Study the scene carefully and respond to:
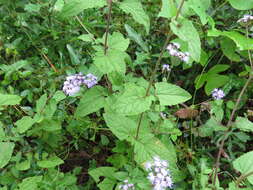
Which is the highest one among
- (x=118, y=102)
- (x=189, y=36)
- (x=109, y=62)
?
(x=189, y=36)

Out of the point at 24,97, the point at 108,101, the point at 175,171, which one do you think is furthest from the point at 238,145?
the point at 24,97

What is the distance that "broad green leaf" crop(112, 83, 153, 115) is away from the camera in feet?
5.18

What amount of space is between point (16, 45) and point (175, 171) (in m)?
1.65

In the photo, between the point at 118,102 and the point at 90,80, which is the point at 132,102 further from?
the point at 90,80

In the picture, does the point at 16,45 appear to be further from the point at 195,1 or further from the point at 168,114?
the point at 195,1

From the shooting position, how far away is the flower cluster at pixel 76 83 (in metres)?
1.94

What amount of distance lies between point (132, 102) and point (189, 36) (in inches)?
18.0

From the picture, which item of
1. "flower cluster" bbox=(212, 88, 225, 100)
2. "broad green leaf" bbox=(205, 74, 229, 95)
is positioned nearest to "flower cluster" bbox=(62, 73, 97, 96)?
"flower cluster" bbox=(212, 88, 225, 100)

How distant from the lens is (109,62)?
1.66m

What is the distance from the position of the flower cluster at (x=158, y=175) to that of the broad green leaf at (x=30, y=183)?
2.38 feet

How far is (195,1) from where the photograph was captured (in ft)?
4.94

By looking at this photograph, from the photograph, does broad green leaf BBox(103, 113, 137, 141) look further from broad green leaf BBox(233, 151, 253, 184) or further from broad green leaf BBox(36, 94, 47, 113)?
broad green leaf BBox(233, 151, 253, 184)

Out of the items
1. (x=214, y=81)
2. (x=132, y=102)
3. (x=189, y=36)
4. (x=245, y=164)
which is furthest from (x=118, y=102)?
(x=214, y=81)

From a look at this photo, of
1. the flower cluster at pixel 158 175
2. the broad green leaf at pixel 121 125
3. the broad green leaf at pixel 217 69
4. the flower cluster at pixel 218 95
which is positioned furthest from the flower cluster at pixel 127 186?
the broad green leaf at pixel 217 69
